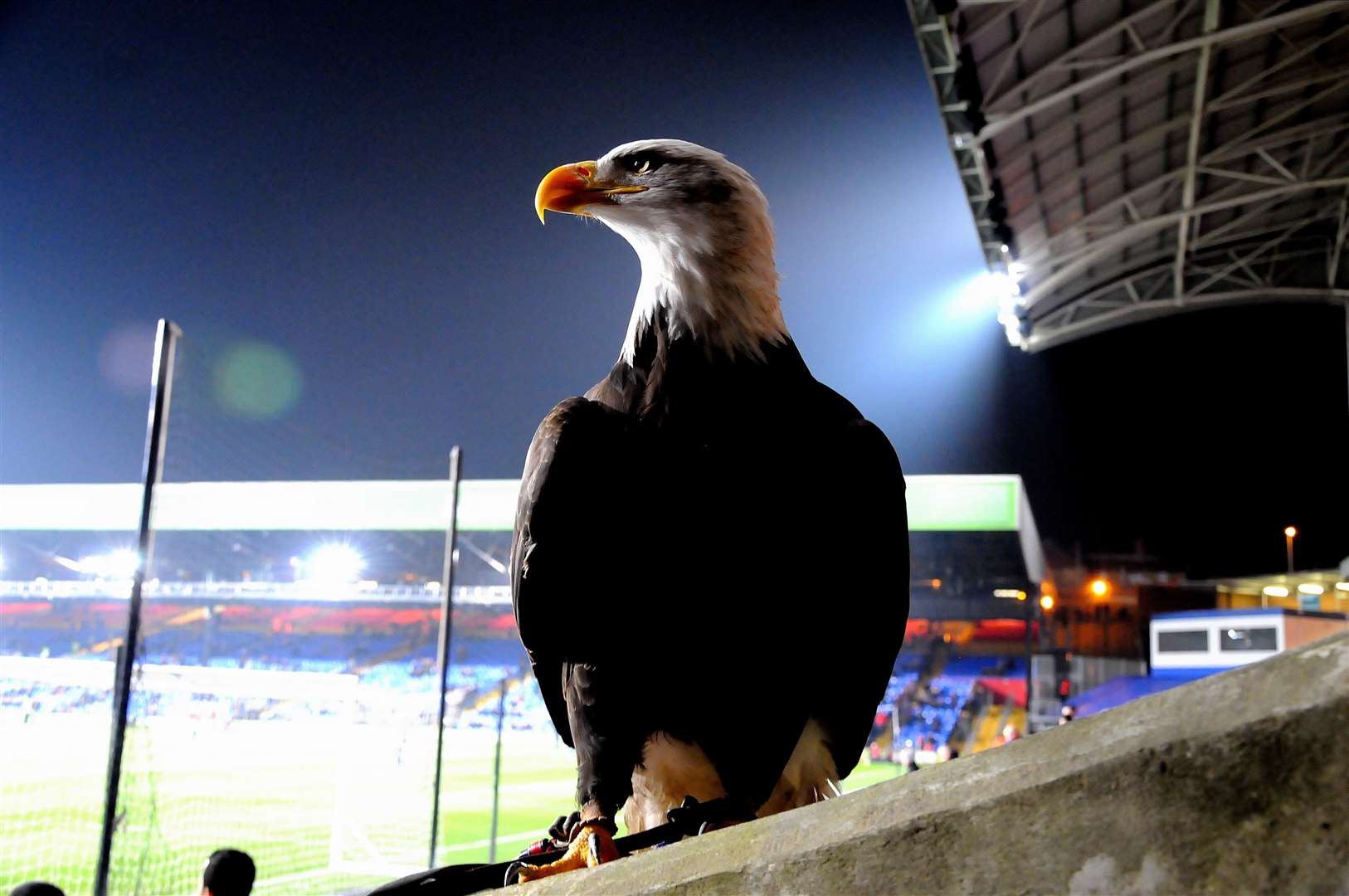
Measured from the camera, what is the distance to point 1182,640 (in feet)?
42.1

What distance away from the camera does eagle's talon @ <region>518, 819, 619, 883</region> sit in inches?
41.7

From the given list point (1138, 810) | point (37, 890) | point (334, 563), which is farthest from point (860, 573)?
point (334, 563)

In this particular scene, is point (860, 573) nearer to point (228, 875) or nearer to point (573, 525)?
point (573, 525)

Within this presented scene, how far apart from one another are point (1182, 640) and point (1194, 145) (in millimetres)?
7858

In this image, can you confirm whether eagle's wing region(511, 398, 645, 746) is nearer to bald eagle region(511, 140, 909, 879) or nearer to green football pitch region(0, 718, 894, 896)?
bald eagle region(511, 140, 909, 879)

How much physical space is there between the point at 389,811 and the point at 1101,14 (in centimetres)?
636

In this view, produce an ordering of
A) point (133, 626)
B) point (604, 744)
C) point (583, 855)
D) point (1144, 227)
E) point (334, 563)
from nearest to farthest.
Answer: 1. point (583, 855)
2. point (604, 744)
3. point (133, 626)
4. point (334, 563)
5. point (1144, 227)

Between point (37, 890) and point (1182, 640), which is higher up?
point (1182, 640)

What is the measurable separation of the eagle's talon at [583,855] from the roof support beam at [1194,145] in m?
5.98

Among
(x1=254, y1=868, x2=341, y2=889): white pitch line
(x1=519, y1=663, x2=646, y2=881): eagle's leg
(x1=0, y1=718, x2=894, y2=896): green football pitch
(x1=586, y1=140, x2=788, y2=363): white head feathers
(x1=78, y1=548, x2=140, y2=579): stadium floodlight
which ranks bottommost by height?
(x1=254, y1=868, x2=341, y2=889): white pitch line

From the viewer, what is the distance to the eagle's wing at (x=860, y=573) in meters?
1.23

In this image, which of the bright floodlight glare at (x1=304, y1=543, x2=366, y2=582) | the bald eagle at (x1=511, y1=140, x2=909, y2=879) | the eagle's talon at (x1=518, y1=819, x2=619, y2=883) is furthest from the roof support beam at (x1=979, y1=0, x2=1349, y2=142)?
the eagle's talon at (x1=518, y1=819, x2=619, y2=883)

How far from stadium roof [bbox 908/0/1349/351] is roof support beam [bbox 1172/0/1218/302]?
2 cm

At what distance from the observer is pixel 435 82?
8219 millimetres
